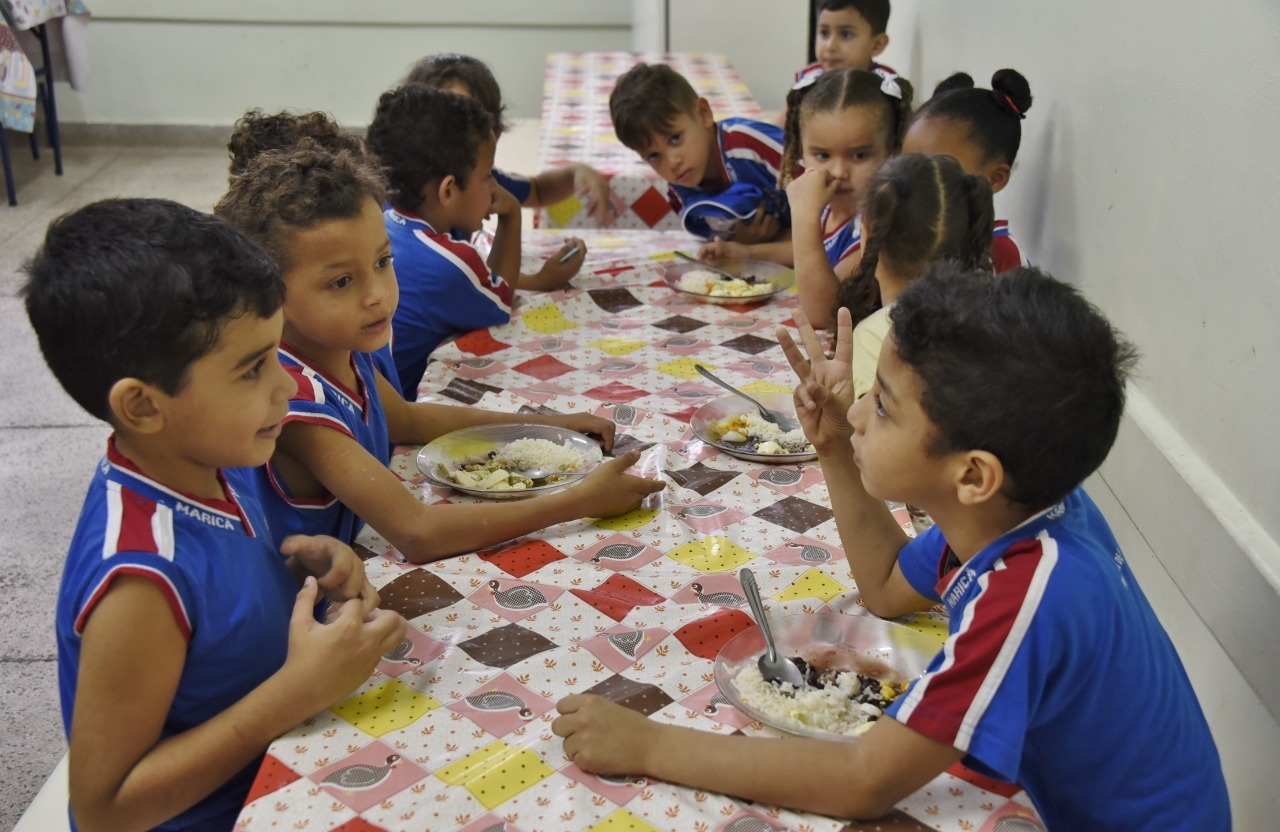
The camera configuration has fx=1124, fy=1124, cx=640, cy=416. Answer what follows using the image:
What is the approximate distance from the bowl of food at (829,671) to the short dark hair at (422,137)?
1.46 metres

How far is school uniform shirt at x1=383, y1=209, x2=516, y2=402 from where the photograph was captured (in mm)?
2332

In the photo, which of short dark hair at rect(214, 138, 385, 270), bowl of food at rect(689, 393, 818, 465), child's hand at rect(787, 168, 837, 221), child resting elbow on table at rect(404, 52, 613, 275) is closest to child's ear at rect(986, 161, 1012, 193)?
child's hand at rect(787, 168, 837, 221)

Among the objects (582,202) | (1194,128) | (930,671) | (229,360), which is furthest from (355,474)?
(582,202)

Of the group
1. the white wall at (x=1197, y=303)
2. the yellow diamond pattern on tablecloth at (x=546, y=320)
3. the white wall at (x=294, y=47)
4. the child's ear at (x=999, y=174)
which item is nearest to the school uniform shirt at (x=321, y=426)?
the yellow diamond pattern on tablecloth at (x=546, y=320)

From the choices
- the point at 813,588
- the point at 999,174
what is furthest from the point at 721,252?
the point at 813,588

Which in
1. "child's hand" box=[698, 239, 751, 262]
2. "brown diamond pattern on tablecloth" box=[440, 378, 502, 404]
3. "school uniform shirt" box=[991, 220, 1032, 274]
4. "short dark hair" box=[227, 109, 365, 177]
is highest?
"short dark hair" box=[227, 109, 365, 177]

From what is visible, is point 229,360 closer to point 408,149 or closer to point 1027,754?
point 1027,754

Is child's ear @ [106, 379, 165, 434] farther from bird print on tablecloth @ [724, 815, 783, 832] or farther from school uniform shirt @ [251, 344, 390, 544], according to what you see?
bird print on tablecloth @ [724, 815, 783, 832]

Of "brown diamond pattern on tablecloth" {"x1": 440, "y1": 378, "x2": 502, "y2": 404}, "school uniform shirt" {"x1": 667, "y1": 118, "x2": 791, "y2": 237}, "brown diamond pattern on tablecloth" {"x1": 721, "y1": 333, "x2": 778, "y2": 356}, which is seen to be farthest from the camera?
"school uniform shirt" {"x1": 667, "y1": 118, "x2": 791, "y2": 237}

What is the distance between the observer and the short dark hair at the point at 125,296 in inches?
42.9

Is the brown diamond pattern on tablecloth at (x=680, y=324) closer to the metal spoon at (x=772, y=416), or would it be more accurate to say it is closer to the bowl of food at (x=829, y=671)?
the metal spoon at (x=772, y=416)

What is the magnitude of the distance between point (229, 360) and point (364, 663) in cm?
35

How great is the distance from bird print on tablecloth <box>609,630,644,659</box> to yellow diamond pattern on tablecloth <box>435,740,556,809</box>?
0.21 metres

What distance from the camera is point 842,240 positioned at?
2.62m
